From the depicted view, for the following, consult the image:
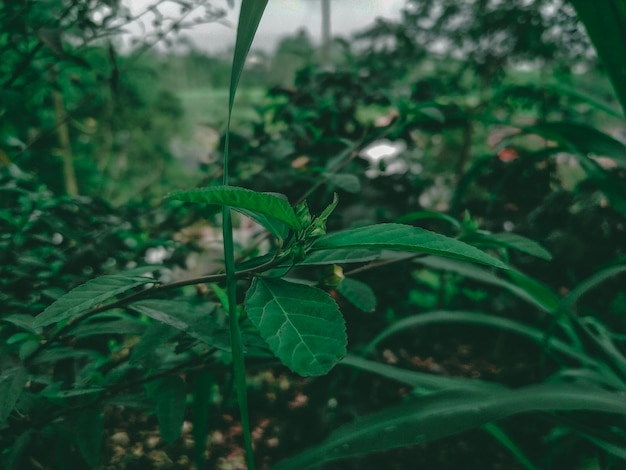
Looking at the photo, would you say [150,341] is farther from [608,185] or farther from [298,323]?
[608,185]

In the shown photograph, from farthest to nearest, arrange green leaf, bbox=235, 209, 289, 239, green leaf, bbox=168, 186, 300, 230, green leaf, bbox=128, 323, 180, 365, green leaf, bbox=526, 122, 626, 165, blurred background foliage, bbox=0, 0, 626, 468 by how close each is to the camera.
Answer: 1. green leaf, bbox=526, 122, 626, 165
2. blurred background foliage, bbox=0, 0, 626, 468
3. green leaf, bbox=128, 323, 180, 365
4. green leaf, bbox=235, 209, 289, 239
5. green leaf, bbox=168, 186, 300, 230

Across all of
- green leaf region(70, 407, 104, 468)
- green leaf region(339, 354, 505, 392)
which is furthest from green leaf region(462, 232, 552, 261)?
green leaf region(70, 407, 104, 468)

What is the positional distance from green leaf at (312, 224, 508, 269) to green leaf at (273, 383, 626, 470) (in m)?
0.37

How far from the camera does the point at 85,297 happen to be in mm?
417

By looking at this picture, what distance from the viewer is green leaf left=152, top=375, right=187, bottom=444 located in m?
0.56

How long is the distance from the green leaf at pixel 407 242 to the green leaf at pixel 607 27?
499 millimetres

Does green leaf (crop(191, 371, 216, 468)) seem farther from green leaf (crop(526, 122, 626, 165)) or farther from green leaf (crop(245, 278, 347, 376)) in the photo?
green leaf (crop(526, 122, 626, 165))

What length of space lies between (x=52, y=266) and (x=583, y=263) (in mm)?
1175

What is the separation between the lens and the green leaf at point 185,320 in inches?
20.1

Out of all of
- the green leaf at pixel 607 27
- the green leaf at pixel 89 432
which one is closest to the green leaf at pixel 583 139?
the green leaf at pixel 607 27

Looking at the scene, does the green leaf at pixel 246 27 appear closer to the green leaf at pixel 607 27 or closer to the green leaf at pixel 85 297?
the green leaf at pixel 85 297

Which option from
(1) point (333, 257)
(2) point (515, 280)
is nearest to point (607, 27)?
(2) point (515, 280)

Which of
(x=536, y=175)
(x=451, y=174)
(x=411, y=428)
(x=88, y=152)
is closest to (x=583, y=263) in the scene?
(x=536, y=175)

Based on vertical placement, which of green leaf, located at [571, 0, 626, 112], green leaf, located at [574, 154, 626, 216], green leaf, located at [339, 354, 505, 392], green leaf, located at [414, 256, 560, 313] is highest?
green leaf, located at [571, 0, 626, 112]
